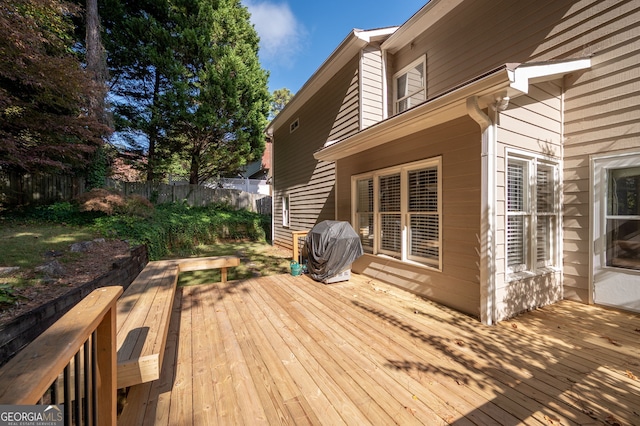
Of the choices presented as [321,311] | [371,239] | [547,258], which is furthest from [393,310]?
[547,258]

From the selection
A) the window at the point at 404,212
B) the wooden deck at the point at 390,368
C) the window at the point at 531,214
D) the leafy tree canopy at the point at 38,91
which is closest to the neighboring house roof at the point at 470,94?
the window at the point at 404,212

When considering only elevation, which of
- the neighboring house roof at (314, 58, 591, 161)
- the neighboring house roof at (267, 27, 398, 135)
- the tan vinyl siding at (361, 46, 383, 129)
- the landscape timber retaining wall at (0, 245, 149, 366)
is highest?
the neighboring house roof at (267, 27, 398, 135)

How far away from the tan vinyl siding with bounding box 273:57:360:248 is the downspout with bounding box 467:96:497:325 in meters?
3.42

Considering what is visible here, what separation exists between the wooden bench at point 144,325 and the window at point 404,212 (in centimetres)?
358

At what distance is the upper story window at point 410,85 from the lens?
5908 mm

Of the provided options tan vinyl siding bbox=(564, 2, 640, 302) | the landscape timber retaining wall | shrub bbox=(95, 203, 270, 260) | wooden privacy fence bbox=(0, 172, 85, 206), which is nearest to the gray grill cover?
tan vinyl siding bbox=(564, 2, 640, 302)

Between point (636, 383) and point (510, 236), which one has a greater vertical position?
point (510, 236)

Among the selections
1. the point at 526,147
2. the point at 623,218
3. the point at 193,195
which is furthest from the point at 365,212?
the point at 193,195

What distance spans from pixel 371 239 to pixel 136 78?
44.3ft

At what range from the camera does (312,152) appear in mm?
8195

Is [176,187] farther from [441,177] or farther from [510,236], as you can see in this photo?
[510,236]

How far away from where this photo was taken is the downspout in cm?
312

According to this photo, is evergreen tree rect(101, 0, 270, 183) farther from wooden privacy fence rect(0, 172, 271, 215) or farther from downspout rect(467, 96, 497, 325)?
downspout rect(467, 96, 497, 325)

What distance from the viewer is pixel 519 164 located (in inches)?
142
